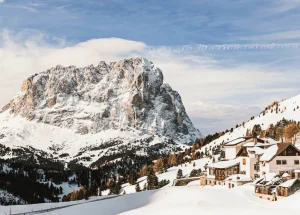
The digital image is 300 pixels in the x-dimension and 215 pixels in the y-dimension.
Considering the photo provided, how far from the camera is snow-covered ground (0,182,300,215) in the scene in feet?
151

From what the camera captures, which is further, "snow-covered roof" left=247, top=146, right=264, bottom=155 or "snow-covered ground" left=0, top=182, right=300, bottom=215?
"snow-covered roof" left=247, top=146, right=264, bottom=155

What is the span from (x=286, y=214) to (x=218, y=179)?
46868 mm

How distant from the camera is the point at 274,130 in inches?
6107

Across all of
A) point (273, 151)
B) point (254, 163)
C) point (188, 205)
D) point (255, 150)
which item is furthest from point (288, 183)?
point (255, 150)

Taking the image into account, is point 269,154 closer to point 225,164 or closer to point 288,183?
point 225,164

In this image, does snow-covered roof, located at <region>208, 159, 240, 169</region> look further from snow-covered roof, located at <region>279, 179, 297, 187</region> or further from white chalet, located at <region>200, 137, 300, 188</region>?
snow-covered roof, located at <region>279, 179, 297, 187</region>

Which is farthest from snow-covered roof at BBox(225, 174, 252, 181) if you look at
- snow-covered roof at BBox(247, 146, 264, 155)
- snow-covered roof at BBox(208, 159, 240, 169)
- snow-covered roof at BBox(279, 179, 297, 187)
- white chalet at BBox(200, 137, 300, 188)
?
snow-covered roof at BBox(279, 179, 297, 187)

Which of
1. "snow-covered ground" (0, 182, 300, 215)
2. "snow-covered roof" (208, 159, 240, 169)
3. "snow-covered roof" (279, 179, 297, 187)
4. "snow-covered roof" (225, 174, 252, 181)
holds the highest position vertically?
"snow-covered roof" (208, 159, 240, 169)

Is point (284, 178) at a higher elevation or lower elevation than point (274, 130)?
lower

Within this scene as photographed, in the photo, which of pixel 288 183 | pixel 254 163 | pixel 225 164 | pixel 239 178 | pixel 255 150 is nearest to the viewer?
pixel 288 183

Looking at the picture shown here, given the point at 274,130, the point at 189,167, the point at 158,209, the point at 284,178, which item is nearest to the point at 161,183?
the point at 189,167

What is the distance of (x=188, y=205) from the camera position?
50.7 metres

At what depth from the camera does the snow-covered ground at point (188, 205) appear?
151 ft

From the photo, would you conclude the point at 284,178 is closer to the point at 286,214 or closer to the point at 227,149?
the point at 286,214
